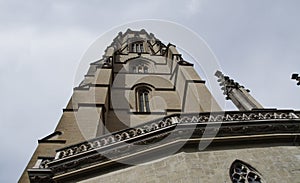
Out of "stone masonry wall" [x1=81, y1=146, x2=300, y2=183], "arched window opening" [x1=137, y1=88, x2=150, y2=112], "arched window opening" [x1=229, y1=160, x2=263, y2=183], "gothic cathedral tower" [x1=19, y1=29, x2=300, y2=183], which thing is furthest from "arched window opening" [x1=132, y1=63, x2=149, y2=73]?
"arched window opening" [x1=229, y1=160, x2=263, y2=183]

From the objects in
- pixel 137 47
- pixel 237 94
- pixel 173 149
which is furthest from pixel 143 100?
pixel 137 47

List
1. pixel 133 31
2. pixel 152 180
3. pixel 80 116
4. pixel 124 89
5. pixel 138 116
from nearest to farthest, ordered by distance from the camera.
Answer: pixel 152 180
pixel 80 116
pixel 138 116
pixel 124 89
pixel 133 31

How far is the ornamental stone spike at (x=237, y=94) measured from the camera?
→ 14886mm

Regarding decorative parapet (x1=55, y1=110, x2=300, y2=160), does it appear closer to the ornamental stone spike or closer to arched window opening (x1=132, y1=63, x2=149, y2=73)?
the ornamental stone spike

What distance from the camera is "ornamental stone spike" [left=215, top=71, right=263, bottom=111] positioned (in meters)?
14.9

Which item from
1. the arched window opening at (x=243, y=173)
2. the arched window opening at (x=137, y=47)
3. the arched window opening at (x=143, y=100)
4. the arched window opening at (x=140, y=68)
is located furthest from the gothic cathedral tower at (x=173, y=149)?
the arched window opening at (x=137, y=47)

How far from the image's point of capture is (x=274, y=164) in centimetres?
882

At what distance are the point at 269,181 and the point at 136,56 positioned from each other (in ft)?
61.4

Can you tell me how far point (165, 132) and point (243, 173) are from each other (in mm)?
2584

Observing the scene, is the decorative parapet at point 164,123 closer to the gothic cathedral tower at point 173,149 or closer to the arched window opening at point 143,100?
the gothic cathedral tower at point 173,149

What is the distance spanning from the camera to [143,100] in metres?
18.3

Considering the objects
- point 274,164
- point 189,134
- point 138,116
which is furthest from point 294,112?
point 138,116

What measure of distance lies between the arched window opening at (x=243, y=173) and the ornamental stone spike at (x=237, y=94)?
6.06 m

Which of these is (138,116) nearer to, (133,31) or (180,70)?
A: (180,70)
